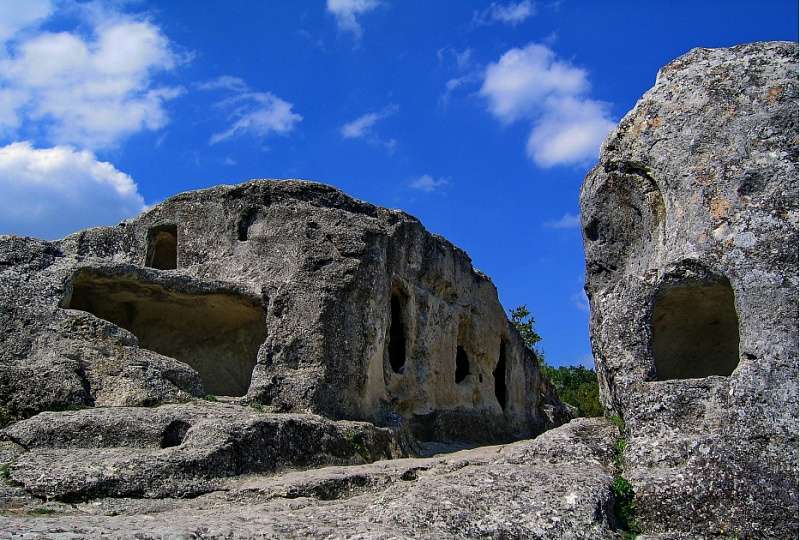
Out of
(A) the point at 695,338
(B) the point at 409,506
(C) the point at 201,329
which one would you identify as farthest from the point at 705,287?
(C) the point at 201,329

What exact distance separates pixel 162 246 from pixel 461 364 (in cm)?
795

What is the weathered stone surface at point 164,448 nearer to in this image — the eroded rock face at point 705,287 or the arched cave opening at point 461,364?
the eroded rock face at point 705,287

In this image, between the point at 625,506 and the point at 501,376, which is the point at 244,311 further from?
the point at 625,506

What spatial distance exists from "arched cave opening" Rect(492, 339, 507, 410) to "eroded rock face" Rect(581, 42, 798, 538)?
44.5ft

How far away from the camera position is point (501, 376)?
24.1m

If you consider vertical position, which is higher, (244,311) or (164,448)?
(244,311)

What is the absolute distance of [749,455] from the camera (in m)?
7.58

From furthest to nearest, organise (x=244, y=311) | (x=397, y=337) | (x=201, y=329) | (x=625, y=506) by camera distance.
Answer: (x=397, y=337) < (x=201, y=329) < (x=244, y=311) < (x=625, y=506)

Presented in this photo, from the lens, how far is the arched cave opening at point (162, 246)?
55.2ft

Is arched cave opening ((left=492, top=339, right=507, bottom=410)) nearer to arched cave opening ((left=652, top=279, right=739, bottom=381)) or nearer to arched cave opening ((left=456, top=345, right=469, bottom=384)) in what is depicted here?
arched cave opening ((left=456, top=345, right=469, bottom=384))

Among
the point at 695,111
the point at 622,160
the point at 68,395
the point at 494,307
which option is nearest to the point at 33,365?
the point at 68,395

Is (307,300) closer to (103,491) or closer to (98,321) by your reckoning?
(98,321)

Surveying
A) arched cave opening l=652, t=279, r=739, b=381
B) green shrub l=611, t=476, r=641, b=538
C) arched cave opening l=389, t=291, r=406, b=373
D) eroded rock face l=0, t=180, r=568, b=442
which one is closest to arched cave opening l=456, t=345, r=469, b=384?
eroded rock face l=0, t=180, r=568, b=442

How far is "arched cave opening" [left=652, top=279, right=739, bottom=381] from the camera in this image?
9656mm
